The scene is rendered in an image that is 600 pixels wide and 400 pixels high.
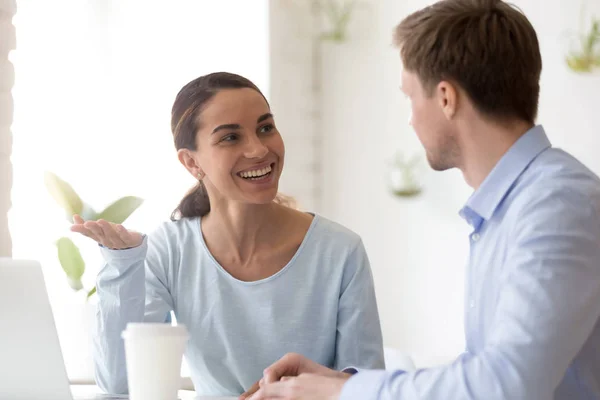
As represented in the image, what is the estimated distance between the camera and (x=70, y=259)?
2701 millimetres

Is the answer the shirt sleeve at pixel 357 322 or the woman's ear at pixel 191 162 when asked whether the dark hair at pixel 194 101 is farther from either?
the shirt sleeve at pixel 357 322

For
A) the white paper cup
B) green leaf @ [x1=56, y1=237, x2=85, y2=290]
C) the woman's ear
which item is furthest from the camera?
green leaf @ [x1=56, y1=237, x2=85, y2=290]

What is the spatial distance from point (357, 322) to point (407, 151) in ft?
7.28

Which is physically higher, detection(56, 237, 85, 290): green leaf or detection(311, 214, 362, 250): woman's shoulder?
detection(311, 214, 362, 250): woman's shoulder

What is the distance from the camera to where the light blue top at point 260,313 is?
6.24ft

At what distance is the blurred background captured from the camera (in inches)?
133

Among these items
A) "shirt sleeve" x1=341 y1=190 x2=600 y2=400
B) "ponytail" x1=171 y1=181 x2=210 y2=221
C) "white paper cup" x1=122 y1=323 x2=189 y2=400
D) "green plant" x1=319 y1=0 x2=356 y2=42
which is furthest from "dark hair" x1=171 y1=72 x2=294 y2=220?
"green plant" x1=319 y1=0 x2=356 y2=42

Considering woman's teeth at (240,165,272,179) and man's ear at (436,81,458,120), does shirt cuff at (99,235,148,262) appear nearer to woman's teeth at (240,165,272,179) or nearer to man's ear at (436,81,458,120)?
woman's teeth at (240,165,272,179)

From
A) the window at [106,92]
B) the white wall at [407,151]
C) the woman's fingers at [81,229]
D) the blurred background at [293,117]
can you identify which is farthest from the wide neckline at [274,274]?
the white wall at [407,151]

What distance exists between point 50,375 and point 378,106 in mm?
2966

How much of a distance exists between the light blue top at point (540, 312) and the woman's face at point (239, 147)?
0.82 m

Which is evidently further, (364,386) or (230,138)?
(230,138)

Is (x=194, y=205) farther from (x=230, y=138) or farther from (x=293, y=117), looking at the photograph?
(x=293, y=117)

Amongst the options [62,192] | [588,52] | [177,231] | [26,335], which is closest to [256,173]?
[177,231]
